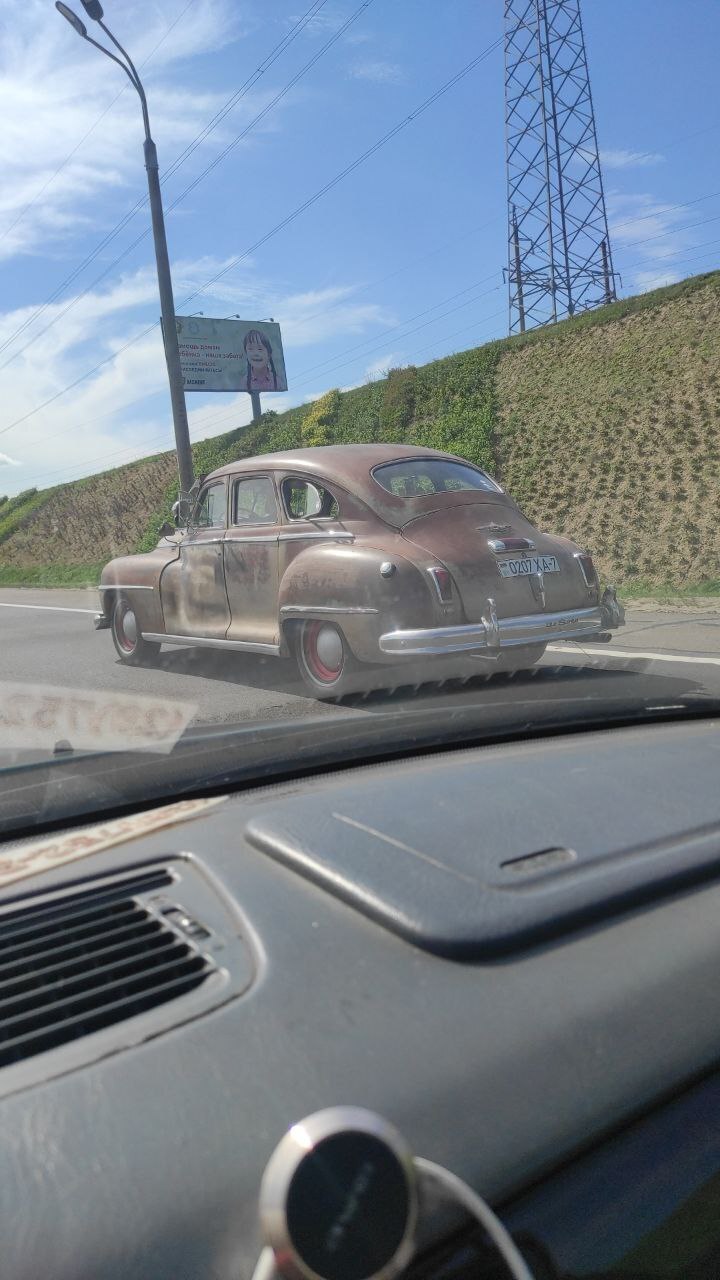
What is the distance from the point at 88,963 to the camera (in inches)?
54.8

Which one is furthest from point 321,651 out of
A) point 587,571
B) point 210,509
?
point 210,509

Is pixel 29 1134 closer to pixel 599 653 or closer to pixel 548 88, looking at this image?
pixel 599 653

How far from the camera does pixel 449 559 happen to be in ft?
18.6

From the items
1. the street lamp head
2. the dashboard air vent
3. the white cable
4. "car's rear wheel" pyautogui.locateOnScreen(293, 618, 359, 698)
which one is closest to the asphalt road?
"car's rear wheel" pyautogui.locateOnScreen(293, 618, 359, 698)

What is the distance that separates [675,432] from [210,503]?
1244cm

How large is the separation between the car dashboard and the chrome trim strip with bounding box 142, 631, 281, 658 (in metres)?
4.52

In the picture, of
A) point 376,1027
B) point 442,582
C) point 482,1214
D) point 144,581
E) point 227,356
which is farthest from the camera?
point 227,356

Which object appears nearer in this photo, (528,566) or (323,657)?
(323,657)

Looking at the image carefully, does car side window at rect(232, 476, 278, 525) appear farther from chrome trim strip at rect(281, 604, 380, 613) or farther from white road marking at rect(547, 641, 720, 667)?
white road marking at rect(547, 641, 720, 667)

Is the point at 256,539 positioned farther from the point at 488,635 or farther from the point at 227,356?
the point at 227,356

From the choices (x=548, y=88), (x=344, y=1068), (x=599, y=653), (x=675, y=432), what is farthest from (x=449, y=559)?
(x=548, y=88)

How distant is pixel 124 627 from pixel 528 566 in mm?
3793

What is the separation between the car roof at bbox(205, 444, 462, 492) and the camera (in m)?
6.47

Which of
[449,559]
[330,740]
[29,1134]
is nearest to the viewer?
[29,1134]
